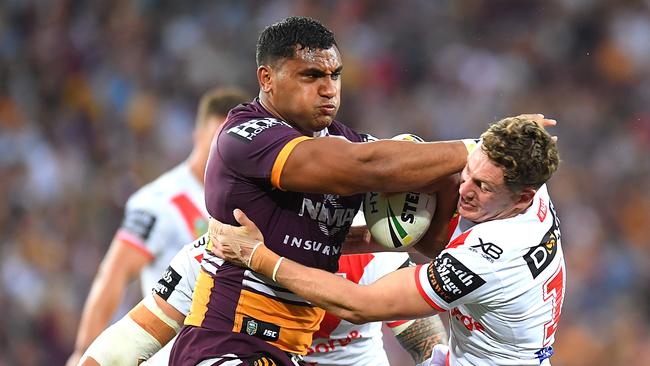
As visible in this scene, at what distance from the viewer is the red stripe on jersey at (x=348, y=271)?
518 centimetres

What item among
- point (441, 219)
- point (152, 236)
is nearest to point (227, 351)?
point (441, 219)

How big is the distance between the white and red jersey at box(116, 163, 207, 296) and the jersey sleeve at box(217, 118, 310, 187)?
9.98 feet

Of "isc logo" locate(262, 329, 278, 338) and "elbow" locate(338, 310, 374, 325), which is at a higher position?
"elbow" locate(338, 310, 374, 325)

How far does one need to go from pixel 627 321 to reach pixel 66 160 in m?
6.34

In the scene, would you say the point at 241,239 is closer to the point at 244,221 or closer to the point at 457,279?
the point at 244,221

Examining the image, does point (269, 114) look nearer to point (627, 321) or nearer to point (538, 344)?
point (538, 344)

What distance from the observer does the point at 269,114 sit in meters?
4.41

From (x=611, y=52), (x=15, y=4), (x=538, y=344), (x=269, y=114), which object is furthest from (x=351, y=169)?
(x=15, y=4)

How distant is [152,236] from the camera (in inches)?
284

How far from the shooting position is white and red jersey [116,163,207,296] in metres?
7.22

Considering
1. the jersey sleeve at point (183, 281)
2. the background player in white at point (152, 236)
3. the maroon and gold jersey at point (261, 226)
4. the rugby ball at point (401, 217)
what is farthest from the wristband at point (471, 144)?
the background player in white at point (152, 236)

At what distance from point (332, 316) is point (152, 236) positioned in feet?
7.98

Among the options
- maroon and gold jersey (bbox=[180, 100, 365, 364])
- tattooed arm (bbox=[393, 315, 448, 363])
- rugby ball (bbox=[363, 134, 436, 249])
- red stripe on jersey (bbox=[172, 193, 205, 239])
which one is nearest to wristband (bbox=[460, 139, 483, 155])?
rugby ball (bbox=[363, 134, 436, 249])

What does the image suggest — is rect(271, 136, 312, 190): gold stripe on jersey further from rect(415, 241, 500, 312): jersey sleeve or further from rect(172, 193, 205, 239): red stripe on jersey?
rect(172, 193, 205, 239): red stripe on jersey
